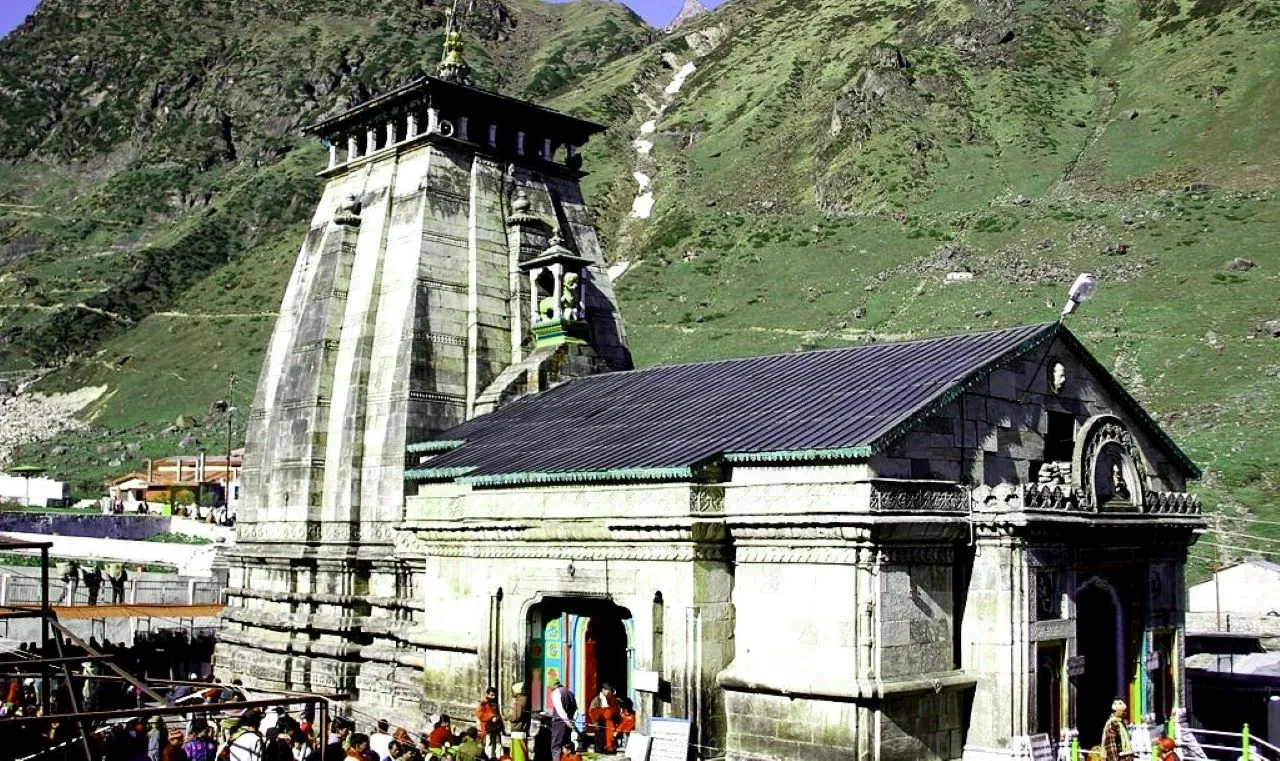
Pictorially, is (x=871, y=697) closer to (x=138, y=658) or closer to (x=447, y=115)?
(x=447, y=115)

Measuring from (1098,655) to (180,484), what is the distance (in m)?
68.3

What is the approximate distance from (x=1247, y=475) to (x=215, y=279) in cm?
12440

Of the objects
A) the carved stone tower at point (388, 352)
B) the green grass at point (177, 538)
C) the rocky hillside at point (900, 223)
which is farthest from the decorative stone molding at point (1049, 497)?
the green grass at point (177, 538)

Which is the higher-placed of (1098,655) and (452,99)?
(452,99)

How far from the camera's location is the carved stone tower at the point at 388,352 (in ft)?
96.7

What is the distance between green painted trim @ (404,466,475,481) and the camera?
26.2 meters

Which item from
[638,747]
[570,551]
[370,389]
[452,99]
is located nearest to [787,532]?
[638,747]

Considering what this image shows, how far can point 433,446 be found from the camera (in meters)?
28.5

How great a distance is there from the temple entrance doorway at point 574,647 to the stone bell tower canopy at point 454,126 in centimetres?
1236

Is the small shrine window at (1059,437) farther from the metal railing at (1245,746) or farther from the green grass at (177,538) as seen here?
the green grass at (177,538)

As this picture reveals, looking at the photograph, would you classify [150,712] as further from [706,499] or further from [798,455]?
[798,455]

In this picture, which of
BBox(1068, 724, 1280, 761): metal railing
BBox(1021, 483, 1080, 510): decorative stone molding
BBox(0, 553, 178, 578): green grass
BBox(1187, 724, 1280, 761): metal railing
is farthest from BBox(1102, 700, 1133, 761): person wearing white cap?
BBox(0, 553, 178, 578): green grass

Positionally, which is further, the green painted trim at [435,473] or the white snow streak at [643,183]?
the white snow streak at [643,183]

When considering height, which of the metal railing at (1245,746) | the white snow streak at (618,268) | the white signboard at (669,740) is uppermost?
the white snow streak at (618,268)
